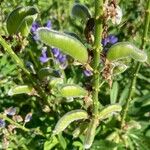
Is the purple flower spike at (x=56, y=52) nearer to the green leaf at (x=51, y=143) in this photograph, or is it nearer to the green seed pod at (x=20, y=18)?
the green leaf at (x=51, y=143)

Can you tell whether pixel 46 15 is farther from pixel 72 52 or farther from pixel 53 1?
pixel 72 52

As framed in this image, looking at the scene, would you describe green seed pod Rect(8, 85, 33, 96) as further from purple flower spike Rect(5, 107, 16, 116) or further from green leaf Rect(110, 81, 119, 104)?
green leaf Rect(110, 81, 119, 104)

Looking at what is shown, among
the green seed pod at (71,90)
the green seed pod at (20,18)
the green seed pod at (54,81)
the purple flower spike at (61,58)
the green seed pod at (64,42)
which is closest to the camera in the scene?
the green seed pod at (64,42)

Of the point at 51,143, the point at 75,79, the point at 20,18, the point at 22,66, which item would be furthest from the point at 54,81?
the point at 75,79

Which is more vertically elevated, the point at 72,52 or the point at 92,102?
the point at 72,52

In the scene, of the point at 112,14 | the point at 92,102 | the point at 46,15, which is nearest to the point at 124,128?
the point at 92,102

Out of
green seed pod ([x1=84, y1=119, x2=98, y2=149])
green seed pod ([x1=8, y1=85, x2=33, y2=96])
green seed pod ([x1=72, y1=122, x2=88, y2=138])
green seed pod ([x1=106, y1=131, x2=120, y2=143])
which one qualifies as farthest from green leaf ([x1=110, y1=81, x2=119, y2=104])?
green seed pod ([x1=8, y1=85, x2=33, y2=96])

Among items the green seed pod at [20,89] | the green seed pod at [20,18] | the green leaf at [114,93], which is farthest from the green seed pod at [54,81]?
the green leaf at [114,93]
